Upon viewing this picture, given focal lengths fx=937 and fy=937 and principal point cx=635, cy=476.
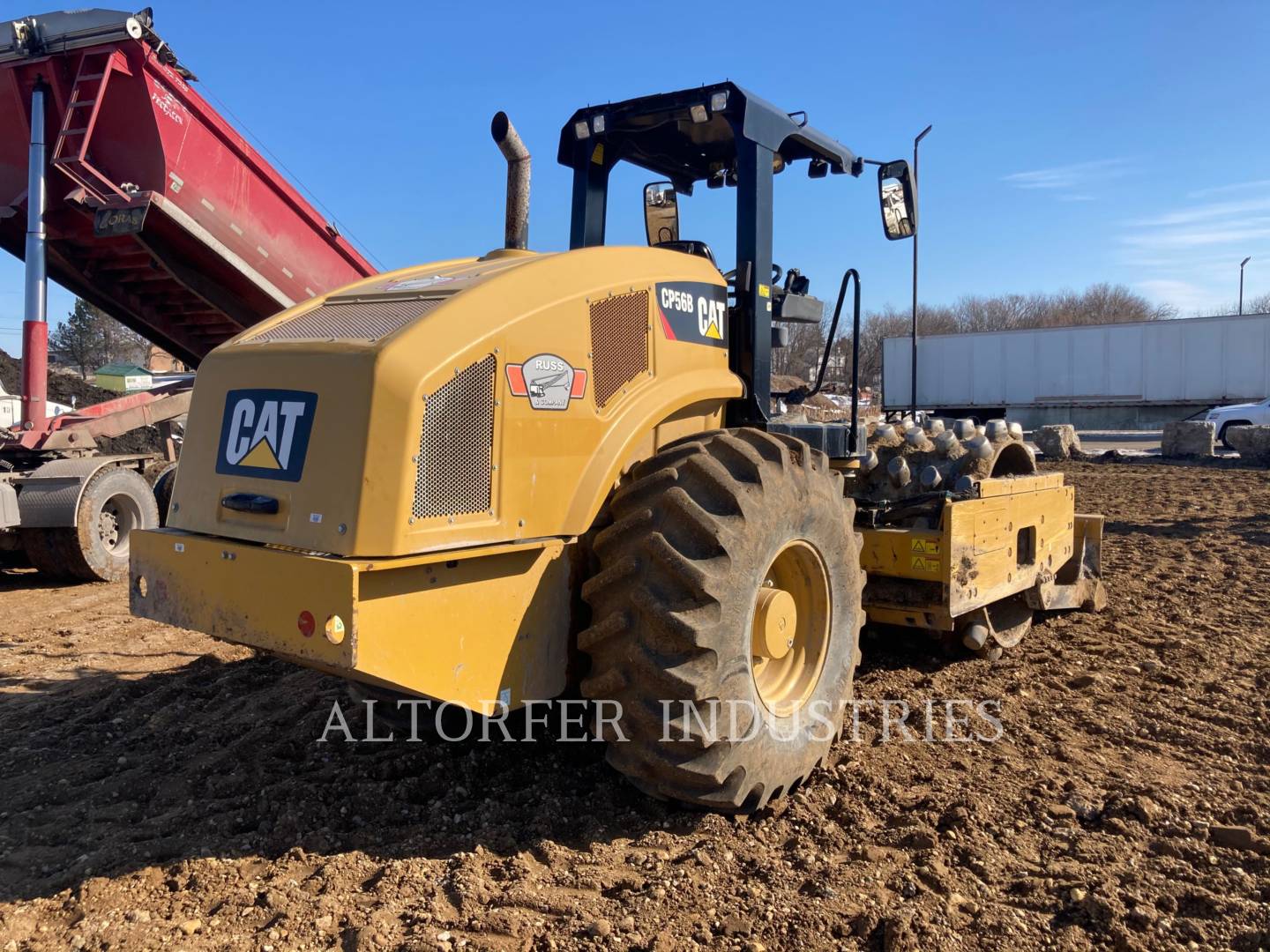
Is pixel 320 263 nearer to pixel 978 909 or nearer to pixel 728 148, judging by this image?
pixel 728 148

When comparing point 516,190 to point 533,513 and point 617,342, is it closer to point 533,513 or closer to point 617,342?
point 617,342

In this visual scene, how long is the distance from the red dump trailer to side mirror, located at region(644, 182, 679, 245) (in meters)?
4.78

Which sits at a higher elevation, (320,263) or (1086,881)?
(320,263)

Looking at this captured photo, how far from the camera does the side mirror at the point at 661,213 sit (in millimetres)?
4980

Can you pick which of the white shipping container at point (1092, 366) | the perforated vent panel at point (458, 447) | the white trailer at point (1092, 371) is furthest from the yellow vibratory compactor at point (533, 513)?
the white trailer at point (1092, 371)

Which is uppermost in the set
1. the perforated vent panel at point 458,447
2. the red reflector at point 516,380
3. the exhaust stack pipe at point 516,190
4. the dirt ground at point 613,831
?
A: the exhaust stack pipe at point 516,190

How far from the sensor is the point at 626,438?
133 inches

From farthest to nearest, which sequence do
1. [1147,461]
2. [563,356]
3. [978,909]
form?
[1147,461], [563,356], [978,909]

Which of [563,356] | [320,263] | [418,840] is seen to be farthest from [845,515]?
[320,263]

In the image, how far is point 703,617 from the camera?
3.04 meters

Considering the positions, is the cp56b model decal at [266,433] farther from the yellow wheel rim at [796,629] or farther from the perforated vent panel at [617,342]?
the yellow wheel rim at [796,629]

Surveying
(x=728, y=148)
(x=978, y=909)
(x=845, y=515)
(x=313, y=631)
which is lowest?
(x=978, y=909)

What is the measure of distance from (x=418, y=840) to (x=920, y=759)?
2118 millimetres

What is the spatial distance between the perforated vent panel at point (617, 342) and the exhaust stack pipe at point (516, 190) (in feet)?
2.96
